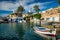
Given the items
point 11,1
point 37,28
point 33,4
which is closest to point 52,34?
point 37,28

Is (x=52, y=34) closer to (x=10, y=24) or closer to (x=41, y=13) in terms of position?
(x=41, y=13)

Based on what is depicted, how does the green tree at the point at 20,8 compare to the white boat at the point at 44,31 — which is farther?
the green tree at the point at 20,8

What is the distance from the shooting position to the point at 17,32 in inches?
308

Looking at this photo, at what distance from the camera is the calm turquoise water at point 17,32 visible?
24.6ft

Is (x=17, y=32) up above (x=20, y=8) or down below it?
below

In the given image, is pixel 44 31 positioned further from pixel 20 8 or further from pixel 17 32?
pixel 20 8

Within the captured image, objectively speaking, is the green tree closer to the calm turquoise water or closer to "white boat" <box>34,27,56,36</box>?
the calm turquoise water

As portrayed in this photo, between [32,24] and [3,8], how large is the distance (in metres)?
1.32

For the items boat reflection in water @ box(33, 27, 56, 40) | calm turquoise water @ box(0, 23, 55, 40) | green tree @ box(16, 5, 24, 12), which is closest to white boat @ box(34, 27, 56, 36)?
boat reflection in water @ box(33, 27, 56, 40)

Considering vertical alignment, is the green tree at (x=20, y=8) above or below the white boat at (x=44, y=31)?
above

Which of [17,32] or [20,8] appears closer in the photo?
[20,8]

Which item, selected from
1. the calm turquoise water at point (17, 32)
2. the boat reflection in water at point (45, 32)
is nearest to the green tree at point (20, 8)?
the calm turquoise water at point (17, 32)

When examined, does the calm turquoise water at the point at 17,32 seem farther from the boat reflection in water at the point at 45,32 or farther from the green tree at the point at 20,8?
the green tree at the point at 20,8

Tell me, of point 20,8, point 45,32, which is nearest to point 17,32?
point 20,8
